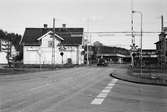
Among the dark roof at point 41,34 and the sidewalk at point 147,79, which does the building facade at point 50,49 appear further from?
the sidewalk at point 147,79

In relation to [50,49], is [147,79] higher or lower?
lower

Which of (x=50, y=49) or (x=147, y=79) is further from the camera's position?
(x=50, y=49)

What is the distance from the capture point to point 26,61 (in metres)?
70.9

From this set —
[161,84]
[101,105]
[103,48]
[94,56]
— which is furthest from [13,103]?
[103,48]

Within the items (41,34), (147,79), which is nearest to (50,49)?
(41,34)

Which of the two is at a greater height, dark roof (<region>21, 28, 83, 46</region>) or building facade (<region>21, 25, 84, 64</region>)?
dark roof (<region>21, 28, 83, 46</region>)

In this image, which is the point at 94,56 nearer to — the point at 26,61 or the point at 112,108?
the point at 26,61

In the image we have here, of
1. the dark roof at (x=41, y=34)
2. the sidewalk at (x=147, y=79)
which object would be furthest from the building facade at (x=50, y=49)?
the sidewalk at (x=147, y=79)

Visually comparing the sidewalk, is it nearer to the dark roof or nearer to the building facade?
the dark roof

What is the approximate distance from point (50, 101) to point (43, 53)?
60745 mm

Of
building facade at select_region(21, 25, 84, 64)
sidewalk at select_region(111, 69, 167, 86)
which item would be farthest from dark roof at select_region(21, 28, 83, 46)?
sidewalk at select_region(111, 69, 167, 86)

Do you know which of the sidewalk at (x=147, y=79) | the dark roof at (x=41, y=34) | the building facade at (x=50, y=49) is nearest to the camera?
the sidewalk at (x=147, y=79)

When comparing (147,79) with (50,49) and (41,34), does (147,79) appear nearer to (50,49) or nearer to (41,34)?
(50,49)

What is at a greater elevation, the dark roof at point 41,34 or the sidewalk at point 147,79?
the dark roof at point 41,34
